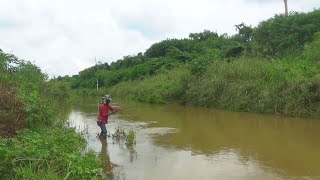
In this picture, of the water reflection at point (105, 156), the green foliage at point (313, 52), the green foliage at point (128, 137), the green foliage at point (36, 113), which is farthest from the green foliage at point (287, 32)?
the green foliage at point (36, 113)

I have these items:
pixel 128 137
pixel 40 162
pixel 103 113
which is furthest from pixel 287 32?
pixel 40 162

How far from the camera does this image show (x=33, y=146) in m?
7.38

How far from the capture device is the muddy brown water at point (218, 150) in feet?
29.2

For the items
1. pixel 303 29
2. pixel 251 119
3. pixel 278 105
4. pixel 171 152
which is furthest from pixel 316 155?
pixel 303 29

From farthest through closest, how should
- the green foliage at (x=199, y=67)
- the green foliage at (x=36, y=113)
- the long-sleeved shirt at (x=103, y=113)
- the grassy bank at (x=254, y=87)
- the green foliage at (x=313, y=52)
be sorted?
the green foliage at (x=199, y=67) < the green foliage at (x=313, y=52) < the grassy bank at (x=254, y=87) < the long-sleeved shirt at (x=103, y=113) < the green foliage at (x=36, y=113)

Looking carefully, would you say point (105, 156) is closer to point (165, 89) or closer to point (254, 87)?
point (254, 87)

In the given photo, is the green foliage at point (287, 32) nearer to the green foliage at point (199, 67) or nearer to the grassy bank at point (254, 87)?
the grassy bank at point (254, 87)

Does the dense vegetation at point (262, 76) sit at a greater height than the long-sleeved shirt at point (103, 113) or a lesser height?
greater

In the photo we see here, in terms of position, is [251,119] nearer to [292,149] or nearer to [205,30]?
[292,149]

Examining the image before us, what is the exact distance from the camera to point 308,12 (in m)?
27.7

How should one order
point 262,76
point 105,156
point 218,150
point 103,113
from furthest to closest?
point 262,76
point 103,113
point 218,150
point 105,156

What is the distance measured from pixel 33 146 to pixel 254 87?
16.5 m

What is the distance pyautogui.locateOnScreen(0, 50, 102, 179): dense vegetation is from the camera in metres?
6.69

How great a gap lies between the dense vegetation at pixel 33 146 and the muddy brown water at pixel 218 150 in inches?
49.2
